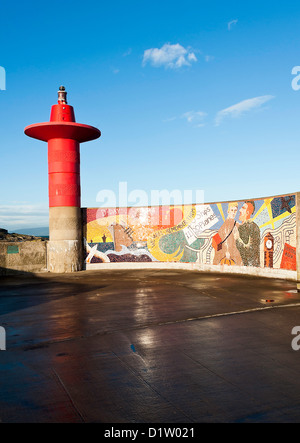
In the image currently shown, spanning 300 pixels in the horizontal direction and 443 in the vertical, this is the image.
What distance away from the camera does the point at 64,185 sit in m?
21.2

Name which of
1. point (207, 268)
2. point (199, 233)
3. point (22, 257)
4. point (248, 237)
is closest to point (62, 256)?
point (22, 257)

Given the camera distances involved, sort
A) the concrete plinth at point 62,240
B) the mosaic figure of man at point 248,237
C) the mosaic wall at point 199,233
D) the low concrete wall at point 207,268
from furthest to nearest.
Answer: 1. the concrete plinth at point 62,240
2. the mosaic figure of man at point 248,237
3. the mosaic wall at point 199,233
4. the low concrete wall at point 207,268

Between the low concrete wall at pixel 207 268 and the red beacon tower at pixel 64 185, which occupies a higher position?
the red beacon tower at pixel 64 185

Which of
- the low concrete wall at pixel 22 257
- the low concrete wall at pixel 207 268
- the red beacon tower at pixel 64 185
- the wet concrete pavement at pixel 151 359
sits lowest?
the wet concrete pavement at pixel 151 359

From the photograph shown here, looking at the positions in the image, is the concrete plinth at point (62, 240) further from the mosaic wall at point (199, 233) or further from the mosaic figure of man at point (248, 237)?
the mosaic figure of man at point (248, 237)

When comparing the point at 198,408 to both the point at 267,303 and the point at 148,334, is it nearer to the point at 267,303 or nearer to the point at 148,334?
the point at 148,334

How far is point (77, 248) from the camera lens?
2200 cm

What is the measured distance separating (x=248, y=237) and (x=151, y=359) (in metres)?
13.2

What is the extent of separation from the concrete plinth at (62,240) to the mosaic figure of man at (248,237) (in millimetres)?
9643

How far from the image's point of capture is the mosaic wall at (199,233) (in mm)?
17328

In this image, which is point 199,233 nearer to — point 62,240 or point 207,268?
point 207,268

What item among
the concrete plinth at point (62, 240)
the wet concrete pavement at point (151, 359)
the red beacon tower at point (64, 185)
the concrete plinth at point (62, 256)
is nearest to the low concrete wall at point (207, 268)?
the concrete plinth at point (62, 256)
